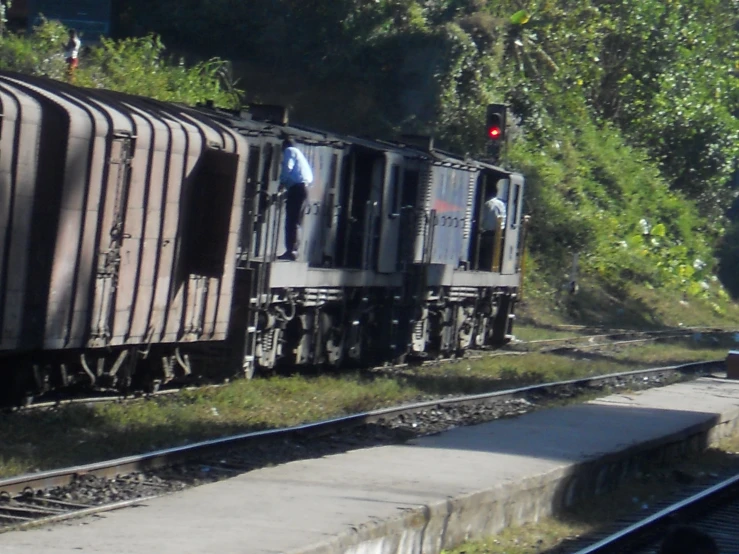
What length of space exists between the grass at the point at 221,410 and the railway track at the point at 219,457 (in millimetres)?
548

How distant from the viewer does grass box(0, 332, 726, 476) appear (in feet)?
30.4

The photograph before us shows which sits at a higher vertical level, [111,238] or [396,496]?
[111,238]

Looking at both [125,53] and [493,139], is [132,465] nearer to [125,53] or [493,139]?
[493,139]

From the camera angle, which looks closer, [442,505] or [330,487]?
[442,505]

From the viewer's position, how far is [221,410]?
11.6 m

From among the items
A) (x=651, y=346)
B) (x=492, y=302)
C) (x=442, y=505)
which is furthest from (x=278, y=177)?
(x=651, y=346)

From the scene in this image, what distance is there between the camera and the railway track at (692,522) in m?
7.94

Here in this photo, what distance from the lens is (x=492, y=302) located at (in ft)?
67.3

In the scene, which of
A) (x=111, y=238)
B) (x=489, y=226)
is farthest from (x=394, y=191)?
(x=111, y=238)

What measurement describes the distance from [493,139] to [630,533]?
39.9ft

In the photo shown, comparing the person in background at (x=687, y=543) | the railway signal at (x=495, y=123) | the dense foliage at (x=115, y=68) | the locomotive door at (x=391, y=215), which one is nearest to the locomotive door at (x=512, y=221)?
the railway signal at (x=495, y=123)

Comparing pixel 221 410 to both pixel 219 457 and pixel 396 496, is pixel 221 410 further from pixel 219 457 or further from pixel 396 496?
pixel 396 496

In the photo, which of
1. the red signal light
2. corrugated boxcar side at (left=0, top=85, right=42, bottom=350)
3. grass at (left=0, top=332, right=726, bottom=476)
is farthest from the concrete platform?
the red signal light

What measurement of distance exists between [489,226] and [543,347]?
9.54 feet
